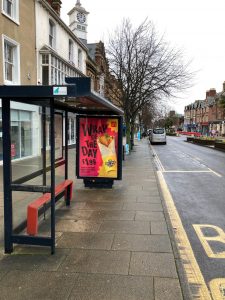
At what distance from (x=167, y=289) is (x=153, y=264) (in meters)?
0.61

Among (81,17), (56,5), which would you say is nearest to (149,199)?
(56,5)

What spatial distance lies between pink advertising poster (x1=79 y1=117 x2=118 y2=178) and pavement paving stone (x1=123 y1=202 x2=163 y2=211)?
1.68 meters

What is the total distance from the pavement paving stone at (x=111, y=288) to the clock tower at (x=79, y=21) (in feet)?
137

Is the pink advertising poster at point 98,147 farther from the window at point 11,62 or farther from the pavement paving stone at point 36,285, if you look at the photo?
the window at point 11,62

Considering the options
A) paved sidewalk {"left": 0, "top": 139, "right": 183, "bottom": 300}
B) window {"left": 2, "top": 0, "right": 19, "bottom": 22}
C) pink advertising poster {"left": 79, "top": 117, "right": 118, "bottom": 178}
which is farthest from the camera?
window {"left": 2, "top": 0, "right": 19, "bottom": 22}

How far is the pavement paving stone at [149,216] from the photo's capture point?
591cm

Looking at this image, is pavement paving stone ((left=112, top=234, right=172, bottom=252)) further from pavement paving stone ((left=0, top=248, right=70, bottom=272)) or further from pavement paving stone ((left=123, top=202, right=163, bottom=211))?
pavement paving stone ((left=123, top=202, right=163, bottom=211))

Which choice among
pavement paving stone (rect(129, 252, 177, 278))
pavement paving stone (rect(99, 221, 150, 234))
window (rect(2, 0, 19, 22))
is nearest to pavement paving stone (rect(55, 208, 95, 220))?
pavement paving stone (rect(99, 221, 150, 234))

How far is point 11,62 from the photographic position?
1541 cm

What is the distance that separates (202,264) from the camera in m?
4.09

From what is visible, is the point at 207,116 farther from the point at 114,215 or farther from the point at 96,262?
the point at 96,262

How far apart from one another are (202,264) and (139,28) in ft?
69.2

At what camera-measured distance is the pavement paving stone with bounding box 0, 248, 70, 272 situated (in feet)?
12.6

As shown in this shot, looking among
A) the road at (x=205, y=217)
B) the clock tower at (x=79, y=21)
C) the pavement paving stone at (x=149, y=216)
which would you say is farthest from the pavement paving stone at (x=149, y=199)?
the clock tower at (x=79, y=21)
